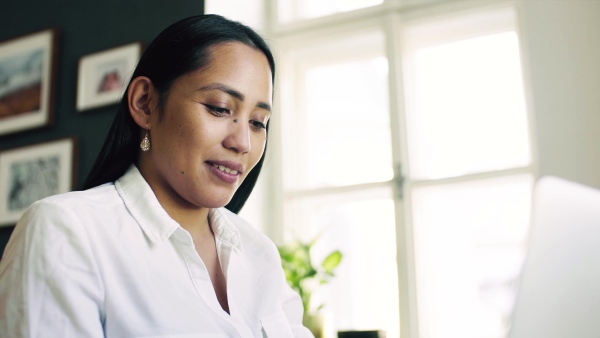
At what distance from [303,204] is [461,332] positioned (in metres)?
0.93

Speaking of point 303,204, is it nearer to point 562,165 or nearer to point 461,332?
point 461,332

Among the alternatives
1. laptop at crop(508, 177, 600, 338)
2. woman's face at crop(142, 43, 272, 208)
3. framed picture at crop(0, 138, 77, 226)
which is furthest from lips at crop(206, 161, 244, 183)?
framed picture at crop(0, 138, 77, 226)

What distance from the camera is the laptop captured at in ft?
2.33

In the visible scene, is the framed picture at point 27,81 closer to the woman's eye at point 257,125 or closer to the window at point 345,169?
the window at point 345,169

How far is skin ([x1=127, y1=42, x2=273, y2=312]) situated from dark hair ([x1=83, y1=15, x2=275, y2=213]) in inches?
0.7

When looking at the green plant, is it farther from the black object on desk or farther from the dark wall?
the dark wall

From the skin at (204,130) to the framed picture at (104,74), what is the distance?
1.77m

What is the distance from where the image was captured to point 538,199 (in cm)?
74

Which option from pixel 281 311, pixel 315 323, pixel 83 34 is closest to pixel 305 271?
pixel 315 323

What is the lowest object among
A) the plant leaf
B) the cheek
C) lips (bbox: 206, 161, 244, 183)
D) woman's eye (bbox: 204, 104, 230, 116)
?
the plant leaf

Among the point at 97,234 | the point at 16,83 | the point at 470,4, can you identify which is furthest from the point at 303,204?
the point at 97,234

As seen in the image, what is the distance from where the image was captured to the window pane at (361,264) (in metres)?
2.82

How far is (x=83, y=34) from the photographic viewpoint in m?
3.35

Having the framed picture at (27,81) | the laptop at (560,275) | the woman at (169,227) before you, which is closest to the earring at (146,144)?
the woman at (169,227)
